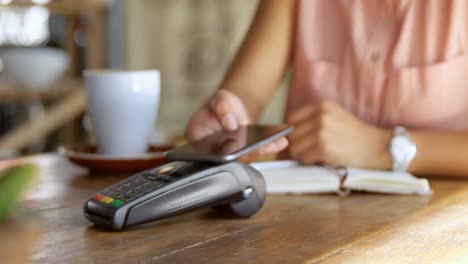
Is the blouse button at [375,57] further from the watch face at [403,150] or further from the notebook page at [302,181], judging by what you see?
the notebook page at [302,181]

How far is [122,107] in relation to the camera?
974mm

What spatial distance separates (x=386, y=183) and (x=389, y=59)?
428 millimetres

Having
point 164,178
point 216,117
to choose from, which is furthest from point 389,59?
point 164,178

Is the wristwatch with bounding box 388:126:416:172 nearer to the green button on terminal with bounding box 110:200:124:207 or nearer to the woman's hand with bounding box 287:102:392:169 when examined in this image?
the woman's hand with bounding box 287:102:392:169

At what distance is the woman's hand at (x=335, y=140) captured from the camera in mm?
966

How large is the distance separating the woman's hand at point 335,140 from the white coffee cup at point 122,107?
233 mm

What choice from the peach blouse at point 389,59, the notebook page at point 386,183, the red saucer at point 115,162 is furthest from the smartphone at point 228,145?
the peach blouse at point 389,59

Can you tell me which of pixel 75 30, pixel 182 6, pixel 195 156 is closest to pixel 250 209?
pixel 195 156

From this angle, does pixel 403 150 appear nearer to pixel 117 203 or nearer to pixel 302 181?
pixel 302 181

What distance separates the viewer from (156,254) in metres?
0.53

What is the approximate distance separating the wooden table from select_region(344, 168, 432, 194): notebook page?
0.01 metres

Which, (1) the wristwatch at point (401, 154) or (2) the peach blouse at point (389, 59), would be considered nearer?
(1) the wristwatch at point (401, 154)

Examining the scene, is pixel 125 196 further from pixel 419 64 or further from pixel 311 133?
pixel 419 64

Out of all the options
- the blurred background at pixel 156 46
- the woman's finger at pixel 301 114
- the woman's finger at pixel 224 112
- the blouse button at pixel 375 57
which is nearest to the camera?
the woman's finger at pixel 224 112
